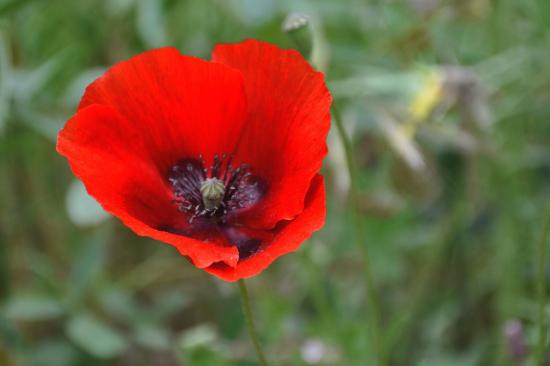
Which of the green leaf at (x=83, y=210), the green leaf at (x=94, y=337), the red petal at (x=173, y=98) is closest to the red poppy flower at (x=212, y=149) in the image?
the red petal at (x=173, y=98)

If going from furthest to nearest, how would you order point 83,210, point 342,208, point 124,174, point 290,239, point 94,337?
point 342,208
point 94,337
point 83,210
point 124,174
point 290,239

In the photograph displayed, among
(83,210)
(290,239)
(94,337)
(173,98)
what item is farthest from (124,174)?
(94,337)

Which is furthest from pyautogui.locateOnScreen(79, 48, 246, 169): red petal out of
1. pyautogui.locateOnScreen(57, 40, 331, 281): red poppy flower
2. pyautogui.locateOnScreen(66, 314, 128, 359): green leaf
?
pyautogui.locateOnScreen(66, 314, 128, 359): green leaf

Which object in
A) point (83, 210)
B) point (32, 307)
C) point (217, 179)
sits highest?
point (217, 179)

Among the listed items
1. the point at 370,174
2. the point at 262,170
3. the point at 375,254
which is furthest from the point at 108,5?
the point at 262,170

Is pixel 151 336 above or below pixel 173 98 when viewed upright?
below

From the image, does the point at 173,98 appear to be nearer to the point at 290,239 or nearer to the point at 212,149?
the point at 212,149

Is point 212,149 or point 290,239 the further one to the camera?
point 212,149
